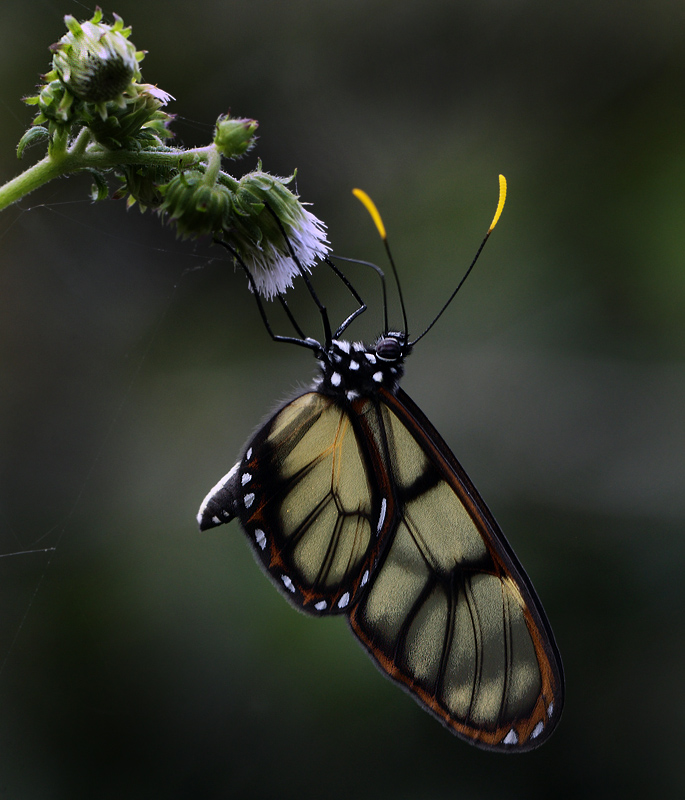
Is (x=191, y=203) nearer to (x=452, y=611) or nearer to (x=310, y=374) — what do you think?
(x=452, y=611)

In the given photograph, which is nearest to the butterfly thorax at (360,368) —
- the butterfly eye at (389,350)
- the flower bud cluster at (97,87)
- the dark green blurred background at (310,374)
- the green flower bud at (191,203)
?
the butterfly eye at (389,350)

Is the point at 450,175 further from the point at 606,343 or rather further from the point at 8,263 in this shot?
the point at 8,263

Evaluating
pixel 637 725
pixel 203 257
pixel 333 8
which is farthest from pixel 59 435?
pixel 637 725

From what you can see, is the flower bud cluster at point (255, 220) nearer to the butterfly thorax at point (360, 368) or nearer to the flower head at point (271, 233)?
the flower head at point (271, 233)

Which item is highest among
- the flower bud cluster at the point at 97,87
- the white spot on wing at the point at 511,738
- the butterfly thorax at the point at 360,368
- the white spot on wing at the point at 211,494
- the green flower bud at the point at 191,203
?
the flower bud cluster at the point at 97,87

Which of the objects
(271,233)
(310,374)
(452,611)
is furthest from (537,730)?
(310,374)
